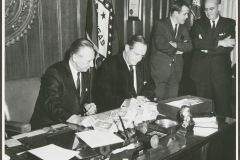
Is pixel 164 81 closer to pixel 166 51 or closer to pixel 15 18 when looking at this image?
pixel 166 51

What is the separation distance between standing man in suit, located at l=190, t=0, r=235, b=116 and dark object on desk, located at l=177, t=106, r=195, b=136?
1.84 meters

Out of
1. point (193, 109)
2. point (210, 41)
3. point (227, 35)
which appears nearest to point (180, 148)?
point (193, 109)

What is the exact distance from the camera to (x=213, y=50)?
381 cm

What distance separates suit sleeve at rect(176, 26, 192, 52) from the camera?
3.96m

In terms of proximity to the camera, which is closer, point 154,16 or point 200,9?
point 154,16

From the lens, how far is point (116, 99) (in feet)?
9.60

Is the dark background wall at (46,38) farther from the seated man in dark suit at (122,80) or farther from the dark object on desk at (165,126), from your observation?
the dark object on desk at (165,126)

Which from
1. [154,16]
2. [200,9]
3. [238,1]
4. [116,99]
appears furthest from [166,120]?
[200,9]

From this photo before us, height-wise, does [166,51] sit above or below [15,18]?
below

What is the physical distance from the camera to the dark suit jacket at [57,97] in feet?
7.96

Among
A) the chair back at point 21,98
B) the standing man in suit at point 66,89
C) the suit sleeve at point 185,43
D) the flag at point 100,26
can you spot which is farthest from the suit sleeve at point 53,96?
the suit sleeve at point 185,43

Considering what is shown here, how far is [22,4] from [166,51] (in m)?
1.82

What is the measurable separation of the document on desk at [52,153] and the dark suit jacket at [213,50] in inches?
103

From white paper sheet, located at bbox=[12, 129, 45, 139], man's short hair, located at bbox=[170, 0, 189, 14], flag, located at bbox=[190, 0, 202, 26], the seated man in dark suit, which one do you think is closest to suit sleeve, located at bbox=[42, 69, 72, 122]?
white paper sheet, located at bbox=[12, 129, 45, 139]
